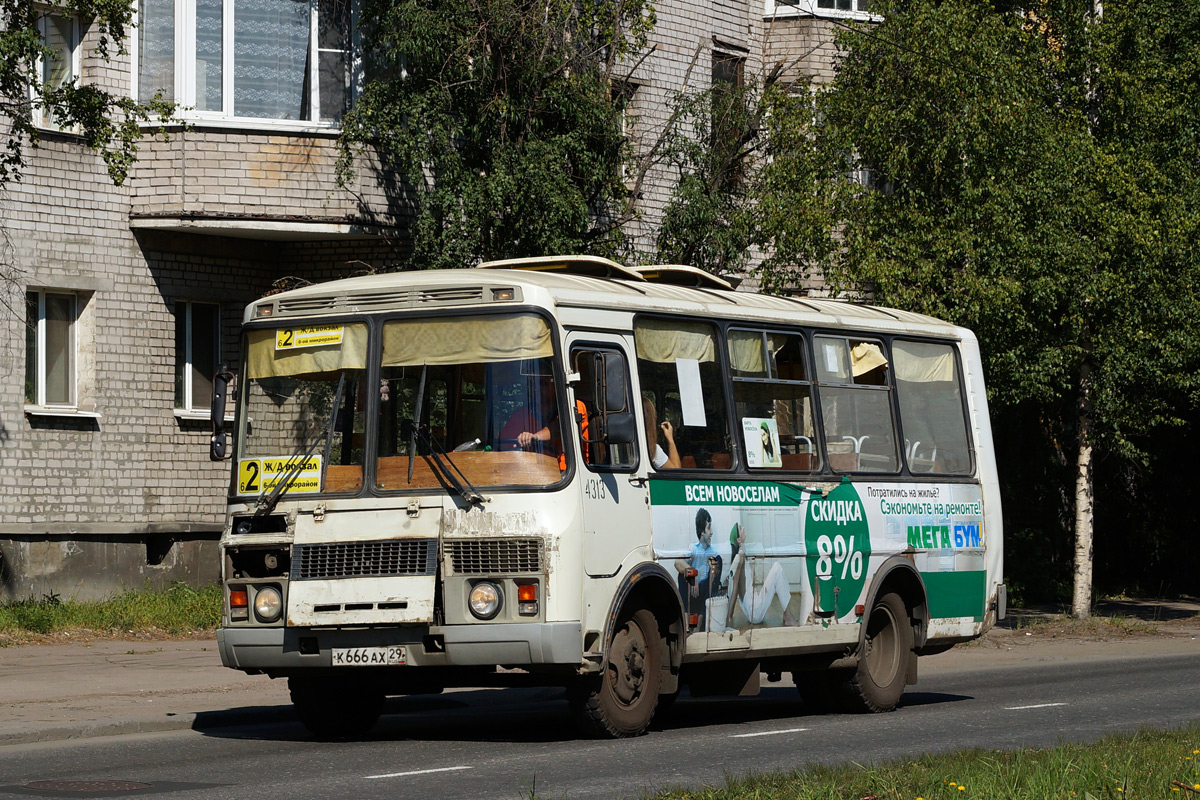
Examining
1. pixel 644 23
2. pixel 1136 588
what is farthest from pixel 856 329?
pixel 1136 588

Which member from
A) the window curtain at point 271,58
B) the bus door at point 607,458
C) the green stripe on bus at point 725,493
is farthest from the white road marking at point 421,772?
the window curtain at point 271,58

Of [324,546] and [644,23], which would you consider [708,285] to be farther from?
[644,23]

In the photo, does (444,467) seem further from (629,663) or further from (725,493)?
(725,493)

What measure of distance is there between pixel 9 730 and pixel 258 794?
3890 mm

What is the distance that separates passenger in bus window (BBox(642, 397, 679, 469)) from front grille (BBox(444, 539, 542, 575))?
4.71ft

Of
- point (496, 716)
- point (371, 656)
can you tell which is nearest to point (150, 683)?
point (496, 716)

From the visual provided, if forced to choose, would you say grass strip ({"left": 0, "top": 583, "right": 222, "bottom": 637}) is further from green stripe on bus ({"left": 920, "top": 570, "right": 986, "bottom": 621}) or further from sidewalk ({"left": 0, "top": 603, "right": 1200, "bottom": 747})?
green stripe on bus ({"left": 920, "top": 570, "right": 986, "bottom": 621})

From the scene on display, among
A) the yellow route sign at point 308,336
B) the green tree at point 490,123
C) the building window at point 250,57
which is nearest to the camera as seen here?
the yellow route sign at point 308,336

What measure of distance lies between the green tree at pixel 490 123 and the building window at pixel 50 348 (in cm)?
394

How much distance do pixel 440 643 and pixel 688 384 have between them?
2812 mm

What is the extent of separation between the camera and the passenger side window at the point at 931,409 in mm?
14758

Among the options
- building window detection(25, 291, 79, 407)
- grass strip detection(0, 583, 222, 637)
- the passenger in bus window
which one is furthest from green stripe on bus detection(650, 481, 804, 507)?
building window detection(25, 291, 79, 407)

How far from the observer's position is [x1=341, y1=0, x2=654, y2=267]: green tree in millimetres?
21172

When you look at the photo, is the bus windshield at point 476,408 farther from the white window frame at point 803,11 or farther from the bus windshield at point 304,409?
the white window frame at point 803,11
